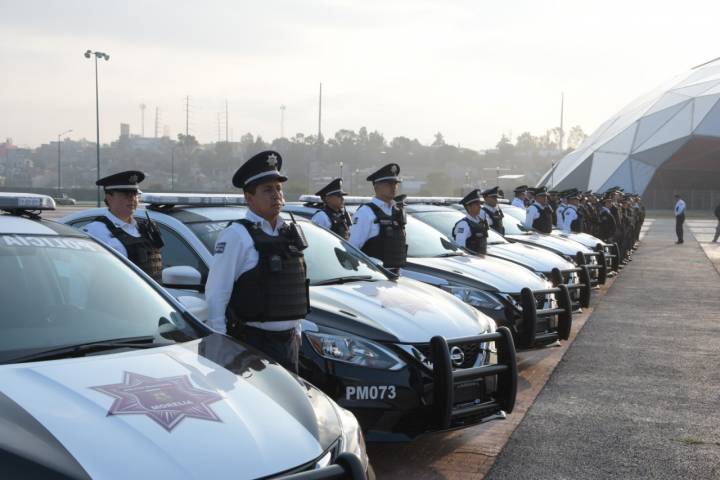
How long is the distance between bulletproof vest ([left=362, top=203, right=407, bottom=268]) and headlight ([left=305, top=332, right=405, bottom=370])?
2.61m

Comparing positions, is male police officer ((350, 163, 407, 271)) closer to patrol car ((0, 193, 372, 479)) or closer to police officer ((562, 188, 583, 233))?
patrol car ((0, 193, 372, 479))

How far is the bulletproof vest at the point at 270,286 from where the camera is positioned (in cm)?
454

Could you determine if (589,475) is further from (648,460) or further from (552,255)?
(552,255)

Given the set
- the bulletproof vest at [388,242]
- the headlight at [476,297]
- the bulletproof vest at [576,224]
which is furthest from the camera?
the bulletproof vest at [576,224]

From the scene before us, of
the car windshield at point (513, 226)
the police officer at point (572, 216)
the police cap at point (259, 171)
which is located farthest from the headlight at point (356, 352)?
the police officer at point (572, 216)

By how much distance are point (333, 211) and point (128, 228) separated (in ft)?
12.1

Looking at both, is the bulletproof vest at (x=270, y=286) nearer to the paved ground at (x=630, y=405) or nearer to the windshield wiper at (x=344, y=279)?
the windshield wiper at (x=344, y=279)

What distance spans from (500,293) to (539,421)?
1.60 m

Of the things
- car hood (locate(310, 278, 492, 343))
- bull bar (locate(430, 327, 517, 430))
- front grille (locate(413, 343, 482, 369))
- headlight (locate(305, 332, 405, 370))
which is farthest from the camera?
front grille (locate(413, 343, 482, 369))

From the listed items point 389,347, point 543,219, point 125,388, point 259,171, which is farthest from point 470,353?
point 543,219

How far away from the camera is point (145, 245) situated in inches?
232

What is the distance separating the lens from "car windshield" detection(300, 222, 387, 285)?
622 centimetres

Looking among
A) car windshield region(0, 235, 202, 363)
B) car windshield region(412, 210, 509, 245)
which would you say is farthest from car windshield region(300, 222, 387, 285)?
car windshield region(412, 210, 509, 245)

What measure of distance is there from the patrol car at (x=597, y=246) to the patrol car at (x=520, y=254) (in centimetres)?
324
